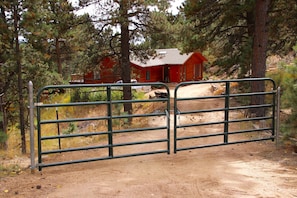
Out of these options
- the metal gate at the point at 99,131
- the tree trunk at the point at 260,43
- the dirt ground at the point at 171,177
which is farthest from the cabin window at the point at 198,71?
the dirt ground at the point at 171,177

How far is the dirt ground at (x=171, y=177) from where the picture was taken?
414 cm

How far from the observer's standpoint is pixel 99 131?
10.0m

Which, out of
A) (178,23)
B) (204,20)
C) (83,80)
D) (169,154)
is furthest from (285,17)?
(83,80)

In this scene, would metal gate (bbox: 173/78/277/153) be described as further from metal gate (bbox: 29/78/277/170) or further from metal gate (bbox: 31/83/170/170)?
metal gate (bbox: 31/83/170/170)

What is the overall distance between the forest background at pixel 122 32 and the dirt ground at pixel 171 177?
4.58 metres

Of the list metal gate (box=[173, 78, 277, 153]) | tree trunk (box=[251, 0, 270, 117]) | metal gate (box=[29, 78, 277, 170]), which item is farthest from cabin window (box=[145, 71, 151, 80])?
tree trunk (box=[251, 0, 270, 117])

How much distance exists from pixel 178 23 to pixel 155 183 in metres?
9.17

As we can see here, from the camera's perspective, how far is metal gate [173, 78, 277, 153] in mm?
5755

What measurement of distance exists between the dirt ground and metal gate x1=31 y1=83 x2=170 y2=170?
0.20 m

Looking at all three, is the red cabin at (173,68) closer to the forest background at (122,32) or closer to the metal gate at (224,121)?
the metal gate at (224,121)

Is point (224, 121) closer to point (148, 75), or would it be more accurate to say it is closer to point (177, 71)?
point (148, 75)

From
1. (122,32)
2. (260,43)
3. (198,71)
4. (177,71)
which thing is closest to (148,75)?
(177,71)

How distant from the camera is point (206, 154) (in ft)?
19.9

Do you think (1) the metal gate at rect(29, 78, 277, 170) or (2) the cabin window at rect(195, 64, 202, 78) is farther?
(2) the cabin window at rect(195, 64, 202, 78)
